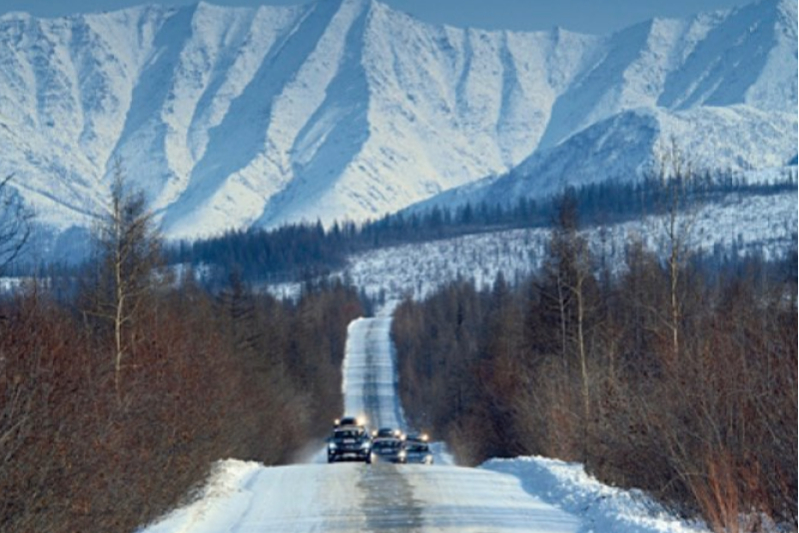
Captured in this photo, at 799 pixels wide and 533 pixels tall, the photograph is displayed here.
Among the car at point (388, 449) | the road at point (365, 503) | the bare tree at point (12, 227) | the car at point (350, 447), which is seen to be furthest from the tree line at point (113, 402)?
the car at point (388, 449)

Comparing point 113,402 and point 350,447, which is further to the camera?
point 350,447

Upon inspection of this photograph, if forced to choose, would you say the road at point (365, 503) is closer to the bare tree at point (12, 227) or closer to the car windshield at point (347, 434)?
the bare tree at point (12, 227)

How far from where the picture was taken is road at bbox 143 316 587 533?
74.3 ft

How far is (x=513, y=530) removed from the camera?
70.9 feet

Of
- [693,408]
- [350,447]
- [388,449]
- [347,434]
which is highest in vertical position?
[693,408]

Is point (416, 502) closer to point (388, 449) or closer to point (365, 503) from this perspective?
point (365, 503)

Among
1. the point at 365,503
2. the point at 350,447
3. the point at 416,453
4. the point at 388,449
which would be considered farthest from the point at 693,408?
the point at 416,453

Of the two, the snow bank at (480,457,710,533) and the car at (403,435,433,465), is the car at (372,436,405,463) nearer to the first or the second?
the car at (403,435,433,465)

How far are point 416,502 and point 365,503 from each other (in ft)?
3.21

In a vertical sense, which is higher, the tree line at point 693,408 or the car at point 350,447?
the tree line at point 693,408

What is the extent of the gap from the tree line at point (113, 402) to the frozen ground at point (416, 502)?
40.5 inches

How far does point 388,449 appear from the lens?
56938 millimetres

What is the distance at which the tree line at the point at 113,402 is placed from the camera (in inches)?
622

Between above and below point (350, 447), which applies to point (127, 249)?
above
